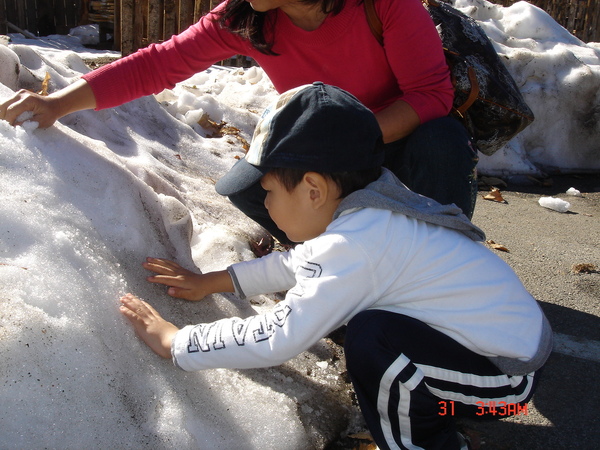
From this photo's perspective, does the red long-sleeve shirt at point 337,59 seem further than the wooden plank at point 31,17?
No

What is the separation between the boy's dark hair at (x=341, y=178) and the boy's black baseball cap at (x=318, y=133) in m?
0.03

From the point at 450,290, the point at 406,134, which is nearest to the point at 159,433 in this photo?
the point at 450,290

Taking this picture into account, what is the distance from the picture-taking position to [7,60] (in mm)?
2512

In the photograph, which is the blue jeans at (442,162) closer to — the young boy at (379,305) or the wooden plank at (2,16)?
the young boy at (379,305)

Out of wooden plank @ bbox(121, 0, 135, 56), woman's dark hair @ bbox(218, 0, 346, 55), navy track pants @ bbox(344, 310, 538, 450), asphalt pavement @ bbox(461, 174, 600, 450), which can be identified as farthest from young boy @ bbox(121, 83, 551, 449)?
wooden plank @ bbox(121, 0, 135, 56)

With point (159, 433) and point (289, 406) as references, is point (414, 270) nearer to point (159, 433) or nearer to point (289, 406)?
point (289, 406)

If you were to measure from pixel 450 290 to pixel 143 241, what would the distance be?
1004mm

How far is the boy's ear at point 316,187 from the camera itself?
1759mm

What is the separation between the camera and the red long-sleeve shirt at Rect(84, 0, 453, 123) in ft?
7.64

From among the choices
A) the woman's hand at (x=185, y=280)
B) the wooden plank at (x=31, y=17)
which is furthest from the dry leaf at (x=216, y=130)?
the wooden plank at (x=31, y=17)

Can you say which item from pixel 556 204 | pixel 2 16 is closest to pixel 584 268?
pixel 556 204

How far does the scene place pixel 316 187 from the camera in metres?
1.78

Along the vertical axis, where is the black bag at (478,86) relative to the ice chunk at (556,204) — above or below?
above
